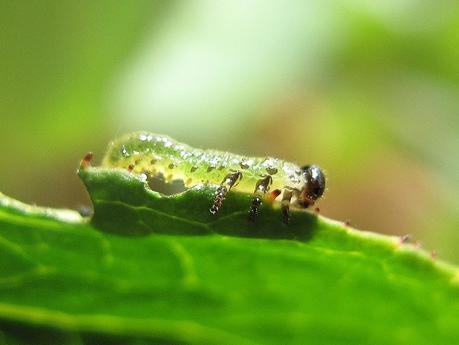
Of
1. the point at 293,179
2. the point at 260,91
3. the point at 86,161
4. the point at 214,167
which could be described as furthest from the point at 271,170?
the point at 260,91

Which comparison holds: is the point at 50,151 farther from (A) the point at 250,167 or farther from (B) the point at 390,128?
(A) the point at 250,167

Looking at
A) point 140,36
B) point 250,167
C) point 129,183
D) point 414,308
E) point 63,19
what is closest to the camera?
point 129,183

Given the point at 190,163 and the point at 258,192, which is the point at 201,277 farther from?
the point at 190,163

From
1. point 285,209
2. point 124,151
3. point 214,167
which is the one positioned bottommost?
point 285,209

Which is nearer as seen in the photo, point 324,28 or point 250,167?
point 250,167

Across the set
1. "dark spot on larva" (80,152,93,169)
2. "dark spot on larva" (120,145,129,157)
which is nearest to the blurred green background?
"dark spot on larva" (120,145,129,157)

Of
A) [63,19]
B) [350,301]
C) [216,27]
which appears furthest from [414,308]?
[216,27]
